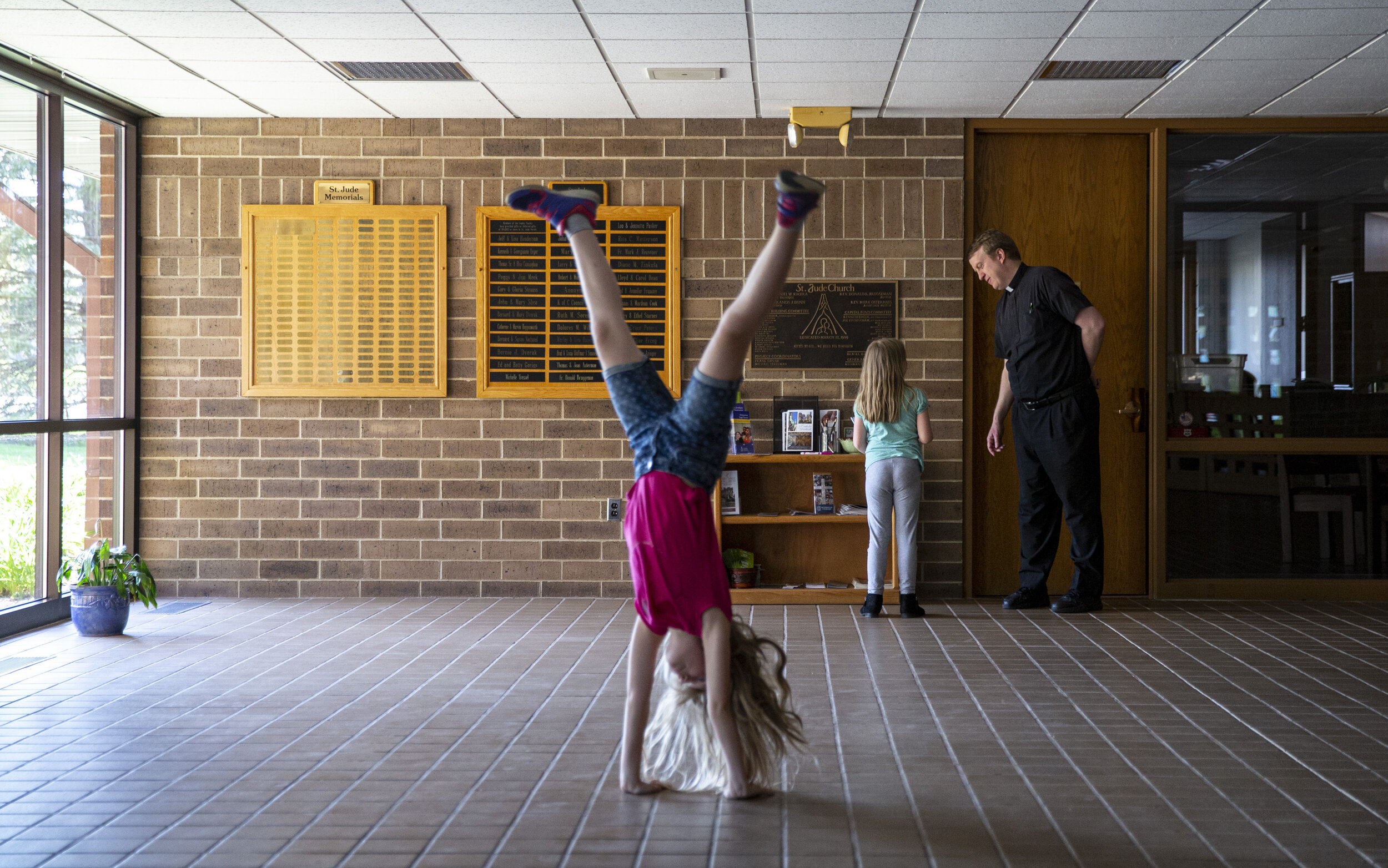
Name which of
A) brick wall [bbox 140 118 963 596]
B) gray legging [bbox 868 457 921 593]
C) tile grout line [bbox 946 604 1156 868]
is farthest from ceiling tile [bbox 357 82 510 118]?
tile grout line [bbox 946 604 1156 868]

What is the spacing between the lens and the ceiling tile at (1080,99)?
18.5 feet

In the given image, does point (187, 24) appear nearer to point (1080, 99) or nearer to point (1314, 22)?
point (1080, 99)

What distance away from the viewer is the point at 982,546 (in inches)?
253

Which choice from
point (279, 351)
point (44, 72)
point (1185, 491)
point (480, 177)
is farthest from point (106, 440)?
point (1185, 491)

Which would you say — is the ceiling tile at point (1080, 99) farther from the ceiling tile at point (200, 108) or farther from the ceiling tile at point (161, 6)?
the ceiling tile at point (200, 108)

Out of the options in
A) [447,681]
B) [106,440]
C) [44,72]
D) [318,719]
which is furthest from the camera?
[106,440]

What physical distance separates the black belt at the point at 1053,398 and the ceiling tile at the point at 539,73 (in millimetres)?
2749

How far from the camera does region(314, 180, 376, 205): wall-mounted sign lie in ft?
20.8

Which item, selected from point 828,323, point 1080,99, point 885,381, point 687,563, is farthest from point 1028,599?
point 687,563

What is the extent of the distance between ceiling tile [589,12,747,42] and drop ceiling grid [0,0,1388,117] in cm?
1

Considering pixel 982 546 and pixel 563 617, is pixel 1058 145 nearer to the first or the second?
pixel 982 546

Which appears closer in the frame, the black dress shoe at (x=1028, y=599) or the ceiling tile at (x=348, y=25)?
the ceiling tile at (x=348, y=25)

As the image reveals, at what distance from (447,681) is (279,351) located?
Result: 2.93 m

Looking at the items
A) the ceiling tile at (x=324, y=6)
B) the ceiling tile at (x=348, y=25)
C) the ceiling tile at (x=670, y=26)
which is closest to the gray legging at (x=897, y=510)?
the ceiling tile at (x=670, y=26)
